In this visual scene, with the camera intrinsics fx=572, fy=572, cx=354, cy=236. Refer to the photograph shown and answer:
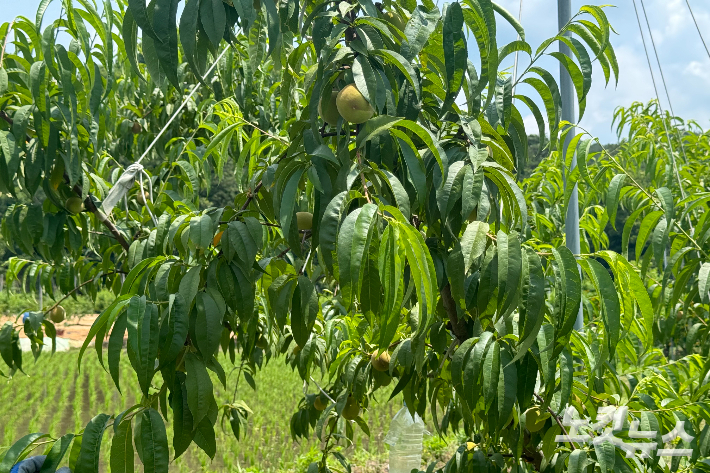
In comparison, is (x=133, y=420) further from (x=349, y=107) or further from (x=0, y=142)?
(x=0, y=142)

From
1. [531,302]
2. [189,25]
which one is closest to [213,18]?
[189,25]

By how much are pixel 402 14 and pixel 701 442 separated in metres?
1.03

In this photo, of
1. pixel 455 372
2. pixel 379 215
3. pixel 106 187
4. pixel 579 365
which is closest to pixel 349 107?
pixel 379 215

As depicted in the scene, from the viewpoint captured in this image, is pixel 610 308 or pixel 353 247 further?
pixel 610 308

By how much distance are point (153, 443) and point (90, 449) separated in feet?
0.25

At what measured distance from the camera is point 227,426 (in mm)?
5336

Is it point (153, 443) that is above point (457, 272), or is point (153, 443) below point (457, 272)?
below

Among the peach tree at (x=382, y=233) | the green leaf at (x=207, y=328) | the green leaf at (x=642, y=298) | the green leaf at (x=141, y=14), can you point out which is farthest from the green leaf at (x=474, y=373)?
the green leaf at (x=141, y=14)

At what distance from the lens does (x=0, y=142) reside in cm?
125

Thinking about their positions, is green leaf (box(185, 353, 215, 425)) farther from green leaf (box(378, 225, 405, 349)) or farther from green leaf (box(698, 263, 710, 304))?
green leaf (box(698, 263, 710, 304))

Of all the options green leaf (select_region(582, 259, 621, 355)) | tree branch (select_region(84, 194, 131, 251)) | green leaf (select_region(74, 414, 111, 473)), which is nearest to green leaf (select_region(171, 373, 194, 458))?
green leaf (select_region(74, 414, 111, 473))

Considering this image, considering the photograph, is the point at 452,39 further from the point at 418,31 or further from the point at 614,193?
the point at 614,193

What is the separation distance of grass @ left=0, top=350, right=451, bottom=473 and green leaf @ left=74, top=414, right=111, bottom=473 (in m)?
2.31

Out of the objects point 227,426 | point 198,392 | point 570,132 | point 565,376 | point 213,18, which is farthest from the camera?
point 227,426
